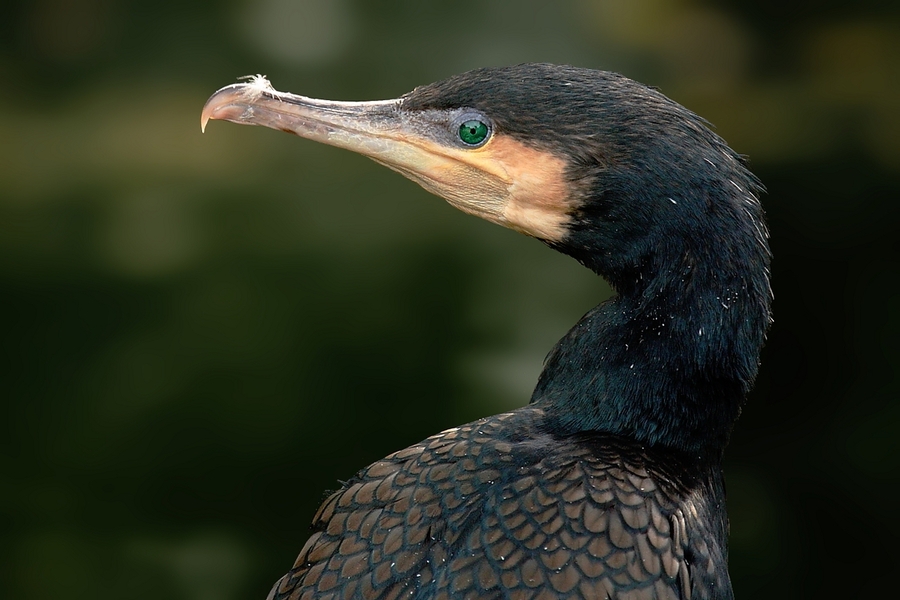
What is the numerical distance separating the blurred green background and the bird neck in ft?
5.09

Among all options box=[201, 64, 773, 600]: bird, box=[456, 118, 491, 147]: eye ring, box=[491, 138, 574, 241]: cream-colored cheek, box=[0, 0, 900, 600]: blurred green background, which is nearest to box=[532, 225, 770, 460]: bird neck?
box=[201, 64, 773, 600]: bird

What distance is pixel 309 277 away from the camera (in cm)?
353

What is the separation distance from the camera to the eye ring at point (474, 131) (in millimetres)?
1938

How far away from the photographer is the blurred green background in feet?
11.3

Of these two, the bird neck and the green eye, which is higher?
the green eye

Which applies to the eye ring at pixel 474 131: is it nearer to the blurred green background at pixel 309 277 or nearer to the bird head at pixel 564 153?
the bird head at pixel 564 153

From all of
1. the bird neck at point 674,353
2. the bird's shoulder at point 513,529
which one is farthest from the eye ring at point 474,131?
the bird's shoulder at point 513,529

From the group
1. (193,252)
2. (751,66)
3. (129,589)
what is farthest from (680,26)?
(129,589)

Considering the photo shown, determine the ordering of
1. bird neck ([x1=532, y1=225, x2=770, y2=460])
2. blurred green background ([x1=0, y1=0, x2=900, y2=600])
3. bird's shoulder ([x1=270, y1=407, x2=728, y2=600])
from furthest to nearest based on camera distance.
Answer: blurred green background ([x1=0, y1=0, x2=900, y2=600]), bird neck ([x1=532, y1=225, x2=770, y2=460]), bird's shoulder ([x1=270, y1=407, x2=728, y2=600])

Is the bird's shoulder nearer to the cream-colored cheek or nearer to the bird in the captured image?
the bird

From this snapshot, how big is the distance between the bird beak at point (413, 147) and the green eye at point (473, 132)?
0.02 meters

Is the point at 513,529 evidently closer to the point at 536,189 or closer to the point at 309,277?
the point at 536,189

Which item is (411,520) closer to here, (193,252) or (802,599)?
(193,252)

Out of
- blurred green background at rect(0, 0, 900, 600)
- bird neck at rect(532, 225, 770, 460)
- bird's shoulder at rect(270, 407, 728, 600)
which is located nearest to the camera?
bird's shoulder at rect(270, 407, 728, 600)
